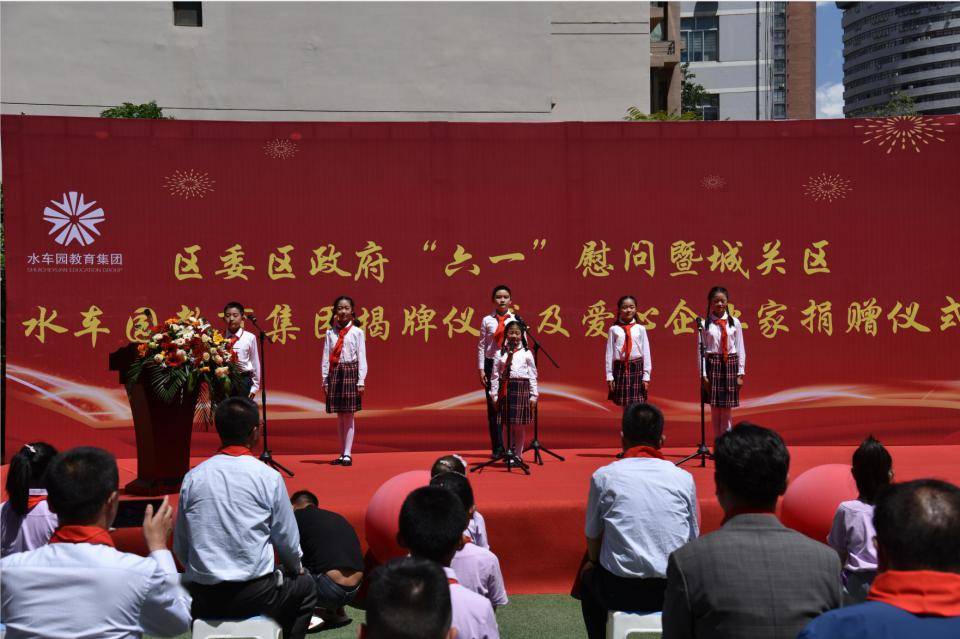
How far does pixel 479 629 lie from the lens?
2.26 meters

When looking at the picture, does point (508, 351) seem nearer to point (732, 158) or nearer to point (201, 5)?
point (732, 158)

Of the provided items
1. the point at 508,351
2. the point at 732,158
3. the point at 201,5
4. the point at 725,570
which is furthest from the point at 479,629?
the point at 201,5

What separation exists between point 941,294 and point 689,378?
199 centimetres

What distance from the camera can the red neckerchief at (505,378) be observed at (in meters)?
6.78

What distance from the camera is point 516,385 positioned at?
6.84m

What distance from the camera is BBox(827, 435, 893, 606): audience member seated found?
3189 millimetres

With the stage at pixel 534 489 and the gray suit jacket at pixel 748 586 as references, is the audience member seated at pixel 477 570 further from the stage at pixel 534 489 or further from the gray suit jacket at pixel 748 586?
the stage at pixel 534 489

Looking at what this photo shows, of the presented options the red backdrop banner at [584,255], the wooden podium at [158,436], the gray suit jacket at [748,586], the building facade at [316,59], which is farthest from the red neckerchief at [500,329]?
the building facade at [316,59]

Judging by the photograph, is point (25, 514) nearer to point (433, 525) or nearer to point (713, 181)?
point (433, 525)

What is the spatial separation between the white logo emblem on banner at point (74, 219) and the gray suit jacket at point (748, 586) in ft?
20.8

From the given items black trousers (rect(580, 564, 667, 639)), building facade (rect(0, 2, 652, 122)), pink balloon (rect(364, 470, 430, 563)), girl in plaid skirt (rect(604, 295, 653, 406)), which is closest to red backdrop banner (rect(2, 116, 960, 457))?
girl in plaid skirt (rect(604, 295, 653, 406))

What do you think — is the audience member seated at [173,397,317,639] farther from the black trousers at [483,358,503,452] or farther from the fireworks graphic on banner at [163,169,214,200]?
the fireworks graphic on banner at [163,169,214,200]

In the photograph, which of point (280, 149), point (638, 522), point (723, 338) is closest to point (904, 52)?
point (723, 338)

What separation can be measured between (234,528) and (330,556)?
1013 millimetres
